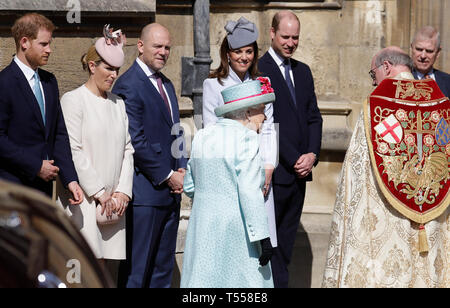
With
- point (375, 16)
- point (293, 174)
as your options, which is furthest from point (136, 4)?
point (375, 16)

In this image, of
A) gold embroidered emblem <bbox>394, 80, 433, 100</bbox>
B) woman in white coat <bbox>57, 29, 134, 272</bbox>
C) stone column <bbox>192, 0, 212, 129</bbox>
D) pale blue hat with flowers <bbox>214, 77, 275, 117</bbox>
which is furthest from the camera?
stone column <bbox>192, 0, 212, 129</bbox>

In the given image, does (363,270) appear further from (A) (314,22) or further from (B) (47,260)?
(B) (47,260)

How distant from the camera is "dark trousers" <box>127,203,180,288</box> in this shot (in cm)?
658

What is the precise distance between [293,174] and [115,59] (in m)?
1.56

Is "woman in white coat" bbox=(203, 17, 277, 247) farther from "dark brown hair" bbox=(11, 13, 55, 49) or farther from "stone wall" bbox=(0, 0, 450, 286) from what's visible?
"dark brown hair" bbox=(11, 13, 55, 49)

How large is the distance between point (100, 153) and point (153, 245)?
79cm

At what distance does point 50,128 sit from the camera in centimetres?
589

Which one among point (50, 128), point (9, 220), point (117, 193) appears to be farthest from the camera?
point (117, 193)

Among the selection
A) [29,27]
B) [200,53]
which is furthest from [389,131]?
[29,27]

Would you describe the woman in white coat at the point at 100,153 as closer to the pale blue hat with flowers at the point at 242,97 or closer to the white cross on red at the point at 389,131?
the pale blue hat with flowers at the point at 242,97

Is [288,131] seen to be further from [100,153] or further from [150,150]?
[100,153]

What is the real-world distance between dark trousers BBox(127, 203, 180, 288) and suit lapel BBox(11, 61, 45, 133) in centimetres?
109

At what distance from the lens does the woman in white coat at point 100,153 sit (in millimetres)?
6137

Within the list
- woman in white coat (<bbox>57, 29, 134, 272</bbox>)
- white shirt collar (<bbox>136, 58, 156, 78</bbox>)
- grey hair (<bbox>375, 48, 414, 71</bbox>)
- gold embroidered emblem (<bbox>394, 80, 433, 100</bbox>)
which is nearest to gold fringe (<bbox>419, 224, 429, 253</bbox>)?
gold embroidered emblem (<bbox>394, 80, 433, 100</bbox>)
